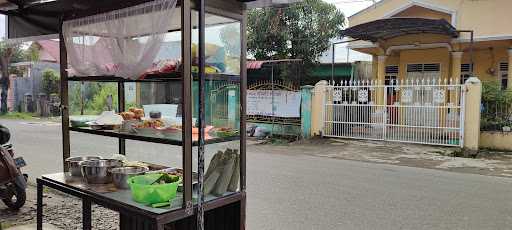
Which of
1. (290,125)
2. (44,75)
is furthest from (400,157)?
(44,75)

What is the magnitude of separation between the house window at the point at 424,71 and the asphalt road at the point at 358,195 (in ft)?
23.2

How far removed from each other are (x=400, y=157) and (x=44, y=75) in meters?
21.8

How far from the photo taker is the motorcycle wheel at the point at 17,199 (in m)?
4.88

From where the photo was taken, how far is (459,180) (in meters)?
7.26

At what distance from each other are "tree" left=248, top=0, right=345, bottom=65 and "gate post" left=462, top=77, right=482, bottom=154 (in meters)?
7.53

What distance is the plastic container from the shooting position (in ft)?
9.01

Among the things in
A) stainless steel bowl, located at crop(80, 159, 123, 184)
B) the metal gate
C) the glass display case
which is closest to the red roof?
the metal gate

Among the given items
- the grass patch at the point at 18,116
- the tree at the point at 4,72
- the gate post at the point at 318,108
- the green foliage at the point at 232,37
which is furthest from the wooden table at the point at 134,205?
the tree at the point at 4,72

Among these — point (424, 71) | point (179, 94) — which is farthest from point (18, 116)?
point (179, 94)

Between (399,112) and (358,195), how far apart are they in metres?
6.21

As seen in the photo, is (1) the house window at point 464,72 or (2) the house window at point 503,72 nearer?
(2) the house window at point 503,72

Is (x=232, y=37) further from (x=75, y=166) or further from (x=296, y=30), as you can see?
(x=296, y=30)

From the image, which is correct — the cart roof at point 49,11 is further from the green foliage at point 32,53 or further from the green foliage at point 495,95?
the green foliage at point 32,53

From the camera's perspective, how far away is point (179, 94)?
3.28 meters
